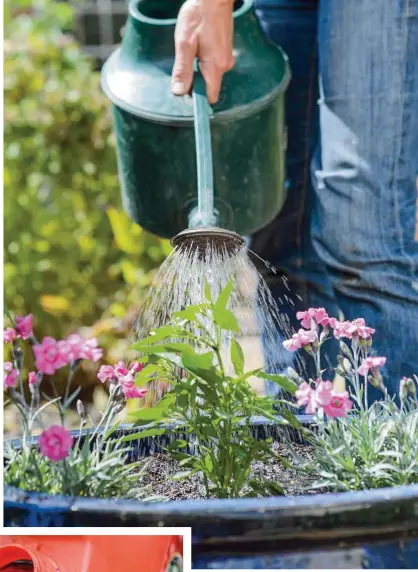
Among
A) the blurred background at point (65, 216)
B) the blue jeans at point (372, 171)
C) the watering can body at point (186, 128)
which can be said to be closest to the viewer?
the blue jeans at point (372, 171)

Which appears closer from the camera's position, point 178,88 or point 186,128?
point 178,88

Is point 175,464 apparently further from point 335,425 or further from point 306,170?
point 306,170

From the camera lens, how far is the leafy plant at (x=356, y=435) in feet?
3.45

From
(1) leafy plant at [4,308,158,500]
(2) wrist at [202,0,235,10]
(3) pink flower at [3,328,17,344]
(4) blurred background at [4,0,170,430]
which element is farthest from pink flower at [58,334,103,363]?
(4) blurred background at [4,0,170,430]

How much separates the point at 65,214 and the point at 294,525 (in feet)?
5.89

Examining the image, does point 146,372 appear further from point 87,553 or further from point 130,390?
point 87,553

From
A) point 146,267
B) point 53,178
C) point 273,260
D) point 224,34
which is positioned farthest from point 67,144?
point 224,34

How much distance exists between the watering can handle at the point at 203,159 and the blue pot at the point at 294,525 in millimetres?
464

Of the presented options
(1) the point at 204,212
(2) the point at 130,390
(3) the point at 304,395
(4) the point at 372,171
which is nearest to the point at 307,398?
(3) the point at 304,395

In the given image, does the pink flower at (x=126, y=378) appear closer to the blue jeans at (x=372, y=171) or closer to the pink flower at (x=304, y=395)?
the pink flower at (x=304, y=395)

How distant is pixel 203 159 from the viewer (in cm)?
134

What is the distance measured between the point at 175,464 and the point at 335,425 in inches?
10.5

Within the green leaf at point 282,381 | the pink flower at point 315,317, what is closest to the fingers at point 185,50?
the pink flower at point 315,317

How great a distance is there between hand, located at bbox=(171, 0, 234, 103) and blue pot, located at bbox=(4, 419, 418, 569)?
735 mm
